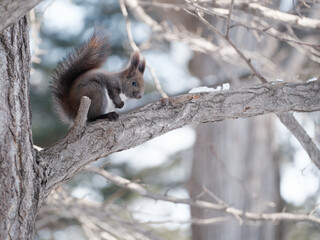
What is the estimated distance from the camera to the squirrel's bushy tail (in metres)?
2.11

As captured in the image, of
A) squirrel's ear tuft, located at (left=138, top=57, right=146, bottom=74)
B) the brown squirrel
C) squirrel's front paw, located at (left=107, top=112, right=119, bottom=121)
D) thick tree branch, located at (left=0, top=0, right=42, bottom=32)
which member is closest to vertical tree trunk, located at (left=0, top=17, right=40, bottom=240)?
thick tree branch, located at (left=0, top=0, right=42, bottom=32)

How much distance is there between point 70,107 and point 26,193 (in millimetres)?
708

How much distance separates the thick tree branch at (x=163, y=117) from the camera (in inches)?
63.7

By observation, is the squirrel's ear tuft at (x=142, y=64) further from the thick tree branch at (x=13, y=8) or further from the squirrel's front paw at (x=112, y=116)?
the thick tree branch at (x=13, y=8)

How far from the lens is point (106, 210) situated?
3.24 m

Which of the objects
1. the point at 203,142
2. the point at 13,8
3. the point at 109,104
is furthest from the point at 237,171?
the point at 13,8

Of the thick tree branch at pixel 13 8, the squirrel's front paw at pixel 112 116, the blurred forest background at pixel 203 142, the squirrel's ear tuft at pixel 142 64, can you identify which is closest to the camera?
the thick tree branch at pixel 13 8

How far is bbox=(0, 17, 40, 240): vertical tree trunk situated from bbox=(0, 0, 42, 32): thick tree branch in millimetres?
255

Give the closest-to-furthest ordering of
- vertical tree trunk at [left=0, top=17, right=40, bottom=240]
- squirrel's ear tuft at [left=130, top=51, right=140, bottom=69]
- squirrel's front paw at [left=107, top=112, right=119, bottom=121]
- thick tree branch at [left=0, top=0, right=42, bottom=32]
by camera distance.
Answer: thick tree branch at [left=0, top=0, right=42, bottom=32] < vertical tree trunk at [left=0, top=17, right=40, bottom=240] < squirrel's front paw at [left=107, top=112, right=119, bottom=121] < squirrel's ear tuft at [left=130, top=51, right=140, bottom=69]

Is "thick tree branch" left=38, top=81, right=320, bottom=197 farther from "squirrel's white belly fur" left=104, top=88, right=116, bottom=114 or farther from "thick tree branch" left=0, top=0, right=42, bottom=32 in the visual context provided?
"thick tree branch" left=0, top=0, right=42, bottom=32

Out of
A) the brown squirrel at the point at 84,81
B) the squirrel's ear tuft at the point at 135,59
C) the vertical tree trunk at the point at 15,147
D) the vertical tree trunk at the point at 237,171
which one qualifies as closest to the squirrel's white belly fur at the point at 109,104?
the brown squirrel at the point at 84,81

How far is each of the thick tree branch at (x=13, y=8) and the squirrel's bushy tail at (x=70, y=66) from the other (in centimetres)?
85

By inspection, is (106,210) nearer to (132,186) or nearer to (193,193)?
(132,186)

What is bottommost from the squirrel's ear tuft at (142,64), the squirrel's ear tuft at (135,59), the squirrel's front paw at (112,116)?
the squirrel's front paw at (112,116)
